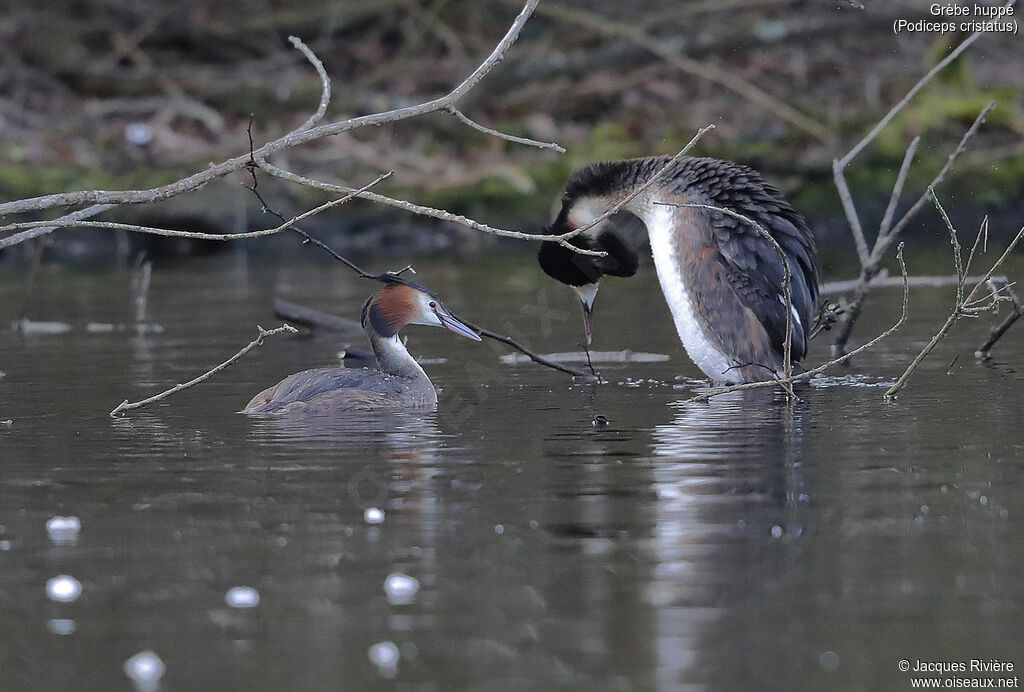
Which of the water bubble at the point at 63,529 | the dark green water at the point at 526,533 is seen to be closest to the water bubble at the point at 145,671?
the dark green water at the point at 526,533

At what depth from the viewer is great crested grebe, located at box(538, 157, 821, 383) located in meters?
8.77

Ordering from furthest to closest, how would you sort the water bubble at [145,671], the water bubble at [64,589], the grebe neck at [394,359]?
the grebe neck at [394,359]
the water bubble at [64,589]
the water bubble at [145,671]

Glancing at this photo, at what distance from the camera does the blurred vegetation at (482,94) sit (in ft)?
60.2

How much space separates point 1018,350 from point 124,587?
20.9 ft

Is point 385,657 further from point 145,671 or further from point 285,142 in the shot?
point 285,142

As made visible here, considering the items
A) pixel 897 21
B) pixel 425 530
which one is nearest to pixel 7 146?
pixel 897 21

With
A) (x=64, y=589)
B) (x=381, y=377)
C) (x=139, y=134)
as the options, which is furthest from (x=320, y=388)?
(x=139, y=134)

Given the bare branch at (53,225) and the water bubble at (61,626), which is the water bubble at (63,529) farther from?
the bare branch at (53,225)

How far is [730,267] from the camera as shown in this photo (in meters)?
8.80

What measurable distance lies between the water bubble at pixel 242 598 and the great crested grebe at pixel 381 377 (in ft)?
10.8

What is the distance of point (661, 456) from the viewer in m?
6.80

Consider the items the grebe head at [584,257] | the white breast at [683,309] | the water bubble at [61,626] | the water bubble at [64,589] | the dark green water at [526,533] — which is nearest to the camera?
the dark green water at [526,533]

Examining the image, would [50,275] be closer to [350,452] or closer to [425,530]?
[350,452]

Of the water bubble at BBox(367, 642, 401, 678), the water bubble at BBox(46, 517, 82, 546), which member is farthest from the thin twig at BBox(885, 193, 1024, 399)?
the water bubble at BBox(367, 642, 401, 678)
